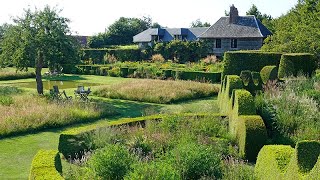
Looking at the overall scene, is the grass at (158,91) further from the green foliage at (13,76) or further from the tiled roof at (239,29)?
the tiled roof at (239,29)

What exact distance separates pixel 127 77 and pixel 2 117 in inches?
805

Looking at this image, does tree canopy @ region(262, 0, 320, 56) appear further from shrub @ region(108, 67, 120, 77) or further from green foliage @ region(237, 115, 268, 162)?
green foliage @ region(237, 115, 268, 162)

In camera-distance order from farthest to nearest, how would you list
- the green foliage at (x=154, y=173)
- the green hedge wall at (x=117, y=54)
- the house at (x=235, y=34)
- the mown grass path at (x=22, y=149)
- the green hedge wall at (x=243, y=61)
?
the green hedge wall at (x=117, y=54) → the house at (x=235, y=34) → the green hedge wall at (x=243, y=61) → the mown grass path at (x=22, y=149) → the green foliage at (x=154, y=173)

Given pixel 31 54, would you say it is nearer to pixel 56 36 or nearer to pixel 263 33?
pixel 56 36

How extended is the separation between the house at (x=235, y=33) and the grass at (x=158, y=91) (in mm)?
19381

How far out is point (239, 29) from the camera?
41625 millimetres

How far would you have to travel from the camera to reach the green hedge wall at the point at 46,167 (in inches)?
232

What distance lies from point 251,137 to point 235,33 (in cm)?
3349

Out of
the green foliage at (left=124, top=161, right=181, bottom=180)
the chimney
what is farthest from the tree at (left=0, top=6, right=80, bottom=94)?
the chimney

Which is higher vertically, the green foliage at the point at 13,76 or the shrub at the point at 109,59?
the shrub at the point at 109,59

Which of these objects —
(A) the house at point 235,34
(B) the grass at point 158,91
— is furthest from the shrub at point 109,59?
(B) the grass at point 158,91

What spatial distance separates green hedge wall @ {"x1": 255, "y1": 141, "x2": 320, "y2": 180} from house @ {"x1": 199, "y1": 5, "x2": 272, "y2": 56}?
3506 cm

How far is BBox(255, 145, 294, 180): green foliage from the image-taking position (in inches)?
222

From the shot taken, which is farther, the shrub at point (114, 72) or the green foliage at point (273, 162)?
the shrub at point (114, 72)
